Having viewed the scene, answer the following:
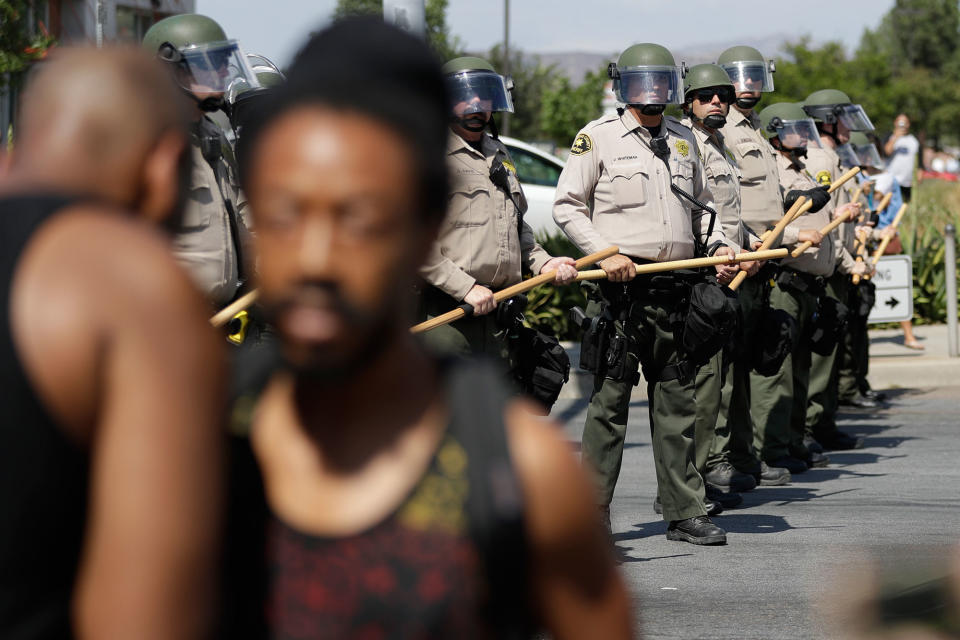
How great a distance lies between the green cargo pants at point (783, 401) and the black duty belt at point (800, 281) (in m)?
0.03

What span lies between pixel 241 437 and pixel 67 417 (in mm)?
186

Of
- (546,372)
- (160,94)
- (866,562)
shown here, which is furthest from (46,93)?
(546,372)

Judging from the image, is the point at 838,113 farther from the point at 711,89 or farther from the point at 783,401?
the point at 711,89

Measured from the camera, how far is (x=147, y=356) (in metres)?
1.23

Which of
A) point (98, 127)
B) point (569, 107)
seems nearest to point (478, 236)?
point (98, 127)

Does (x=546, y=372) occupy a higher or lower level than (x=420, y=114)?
lower

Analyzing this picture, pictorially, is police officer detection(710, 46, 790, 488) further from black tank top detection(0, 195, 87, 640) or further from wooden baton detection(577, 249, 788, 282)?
black tank top detection(0, 195, 87, 640)

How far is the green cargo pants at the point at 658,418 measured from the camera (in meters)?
6.58

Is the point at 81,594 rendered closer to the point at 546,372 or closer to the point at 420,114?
the point at 420,114

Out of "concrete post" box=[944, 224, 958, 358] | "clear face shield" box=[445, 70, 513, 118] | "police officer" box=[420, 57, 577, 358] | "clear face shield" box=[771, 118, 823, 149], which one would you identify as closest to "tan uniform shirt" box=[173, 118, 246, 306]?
"police officer" box=[420, 57, 577, 358]

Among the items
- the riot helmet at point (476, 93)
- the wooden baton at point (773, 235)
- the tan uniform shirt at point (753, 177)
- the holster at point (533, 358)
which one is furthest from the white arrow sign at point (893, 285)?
the riot helmet at point (476, 93)

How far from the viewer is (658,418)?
6711 millimetres

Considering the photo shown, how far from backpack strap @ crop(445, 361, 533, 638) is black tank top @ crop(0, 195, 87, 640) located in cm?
34

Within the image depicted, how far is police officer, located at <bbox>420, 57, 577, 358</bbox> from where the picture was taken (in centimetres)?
590
